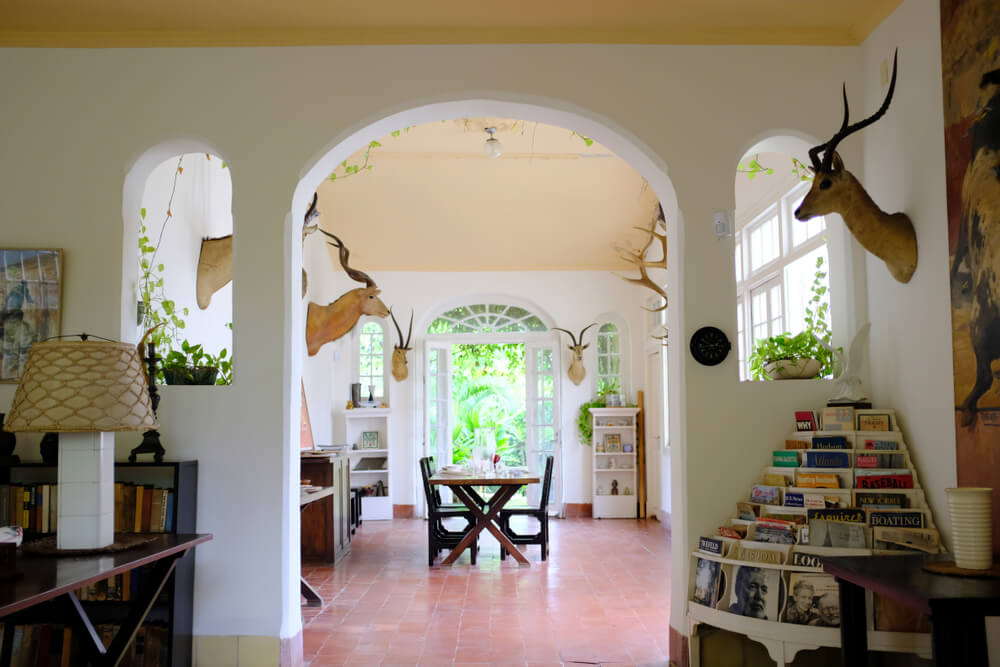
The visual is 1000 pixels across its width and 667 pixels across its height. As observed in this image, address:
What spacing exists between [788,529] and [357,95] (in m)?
3.17

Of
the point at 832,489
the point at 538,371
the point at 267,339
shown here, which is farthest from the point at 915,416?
the point at 538,371

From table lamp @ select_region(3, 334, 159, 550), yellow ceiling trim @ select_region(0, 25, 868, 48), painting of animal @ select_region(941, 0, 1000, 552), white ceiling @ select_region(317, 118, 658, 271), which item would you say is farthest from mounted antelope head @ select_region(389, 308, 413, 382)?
painting of animal @ select_region(941, 0, 1000, 552)

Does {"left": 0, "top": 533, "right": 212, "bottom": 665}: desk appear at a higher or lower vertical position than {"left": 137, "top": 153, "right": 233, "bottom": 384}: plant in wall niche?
lower

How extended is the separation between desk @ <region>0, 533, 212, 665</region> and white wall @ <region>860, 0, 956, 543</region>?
11.1 ft

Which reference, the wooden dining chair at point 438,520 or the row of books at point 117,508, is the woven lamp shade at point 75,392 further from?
the wooden dining chair at point 438,520

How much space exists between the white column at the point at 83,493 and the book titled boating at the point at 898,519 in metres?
3.40

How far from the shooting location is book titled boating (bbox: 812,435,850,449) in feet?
13.4

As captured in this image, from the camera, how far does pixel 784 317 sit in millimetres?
6355

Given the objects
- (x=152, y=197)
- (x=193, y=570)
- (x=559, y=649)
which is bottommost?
(x=559, y=649)

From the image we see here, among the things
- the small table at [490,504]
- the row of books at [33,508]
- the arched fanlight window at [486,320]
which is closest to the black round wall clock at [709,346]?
the row of books at [33,508]

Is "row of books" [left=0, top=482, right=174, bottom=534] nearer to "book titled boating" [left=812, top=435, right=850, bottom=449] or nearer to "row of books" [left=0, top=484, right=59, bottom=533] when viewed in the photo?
"row of books" [left=0, top=484, right=59, bottom=533]

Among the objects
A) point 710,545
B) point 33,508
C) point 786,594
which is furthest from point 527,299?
point 33,508

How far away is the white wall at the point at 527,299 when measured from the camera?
1087cm

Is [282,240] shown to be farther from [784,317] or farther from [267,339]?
[784,317]
